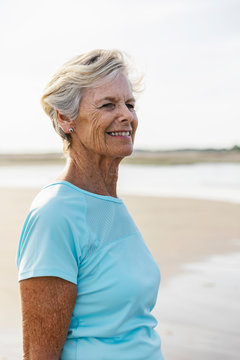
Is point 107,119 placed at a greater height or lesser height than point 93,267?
greater

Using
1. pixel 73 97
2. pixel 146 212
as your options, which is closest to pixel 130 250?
pixel 73 97

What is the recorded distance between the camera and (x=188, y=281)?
22.5 ft

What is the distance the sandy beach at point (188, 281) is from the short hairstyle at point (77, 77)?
3.14 meters

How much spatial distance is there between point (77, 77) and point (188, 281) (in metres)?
5.45

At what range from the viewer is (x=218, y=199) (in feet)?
55.8

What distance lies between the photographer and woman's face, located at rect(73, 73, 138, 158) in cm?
186

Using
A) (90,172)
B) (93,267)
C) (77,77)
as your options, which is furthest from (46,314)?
(77,77)

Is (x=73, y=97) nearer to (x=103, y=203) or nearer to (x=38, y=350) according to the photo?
(x=103, y=203)

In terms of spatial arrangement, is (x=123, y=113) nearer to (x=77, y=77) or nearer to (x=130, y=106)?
(x=130, y=106)

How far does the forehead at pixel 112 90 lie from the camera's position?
1.85m

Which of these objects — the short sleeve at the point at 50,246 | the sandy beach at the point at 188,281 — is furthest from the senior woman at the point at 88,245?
the sandy beach at the point at 188,281

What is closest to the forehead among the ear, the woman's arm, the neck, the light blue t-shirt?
the ear

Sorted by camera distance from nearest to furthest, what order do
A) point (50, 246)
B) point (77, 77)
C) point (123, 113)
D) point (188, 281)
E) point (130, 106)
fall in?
1. point (50, 246)
2. point (77, 77)
3. point (123, 113)
4. point (130, 106)
5. point (188, 281)

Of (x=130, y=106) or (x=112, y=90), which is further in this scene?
(x=130, y=106)
